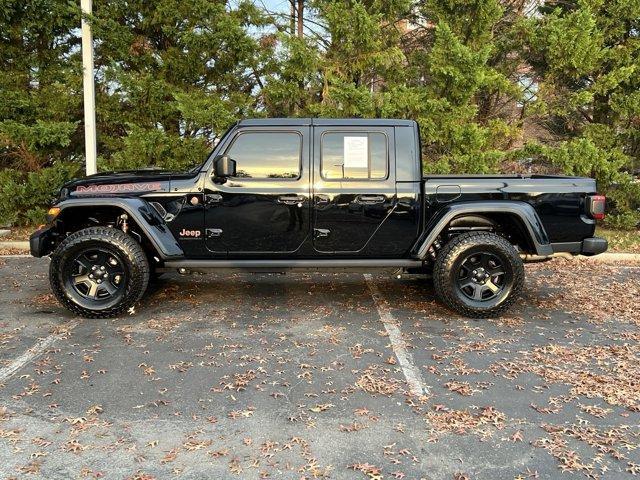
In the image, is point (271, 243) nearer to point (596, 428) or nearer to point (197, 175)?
point (197, 175)

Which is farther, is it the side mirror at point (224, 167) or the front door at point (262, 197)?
the front door at point (262, 197)

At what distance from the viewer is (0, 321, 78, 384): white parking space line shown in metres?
3.82

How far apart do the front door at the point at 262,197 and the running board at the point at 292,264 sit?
10 cm

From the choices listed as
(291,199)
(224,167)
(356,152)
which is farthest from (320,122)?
(224,167)

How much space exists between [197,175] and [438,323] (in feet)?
9.11

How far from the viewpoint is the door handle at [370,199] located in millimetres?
5078

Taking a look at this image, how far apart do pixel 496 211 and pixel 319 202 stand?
173cm

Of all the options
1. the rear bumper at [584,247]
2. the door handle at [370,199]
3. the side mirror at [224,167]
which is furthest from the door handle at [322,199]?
the rear bumper at [584,247]

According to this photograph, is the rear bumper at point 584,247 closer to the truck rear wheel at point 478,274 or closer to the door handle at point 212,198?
the truck rear wheel at point 478,274

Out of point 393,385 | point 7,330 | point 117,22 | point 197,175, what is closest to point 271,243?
point 197,175

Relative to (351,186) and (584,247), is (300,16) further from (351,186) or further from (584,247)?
(584,247)

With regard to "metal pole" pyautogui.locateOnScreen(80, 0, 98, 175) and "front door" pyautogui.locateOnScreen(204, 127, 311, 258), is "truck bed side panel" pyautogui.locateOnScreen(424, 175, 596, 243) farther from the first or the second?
"metal pole" pyautogui.locateOnScreen(80, 0, 98, 175)

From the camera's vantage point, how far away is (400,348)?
4.40m

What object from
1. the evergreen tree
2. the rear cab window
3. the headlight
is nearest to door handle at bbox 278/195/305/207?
the rear cab window
